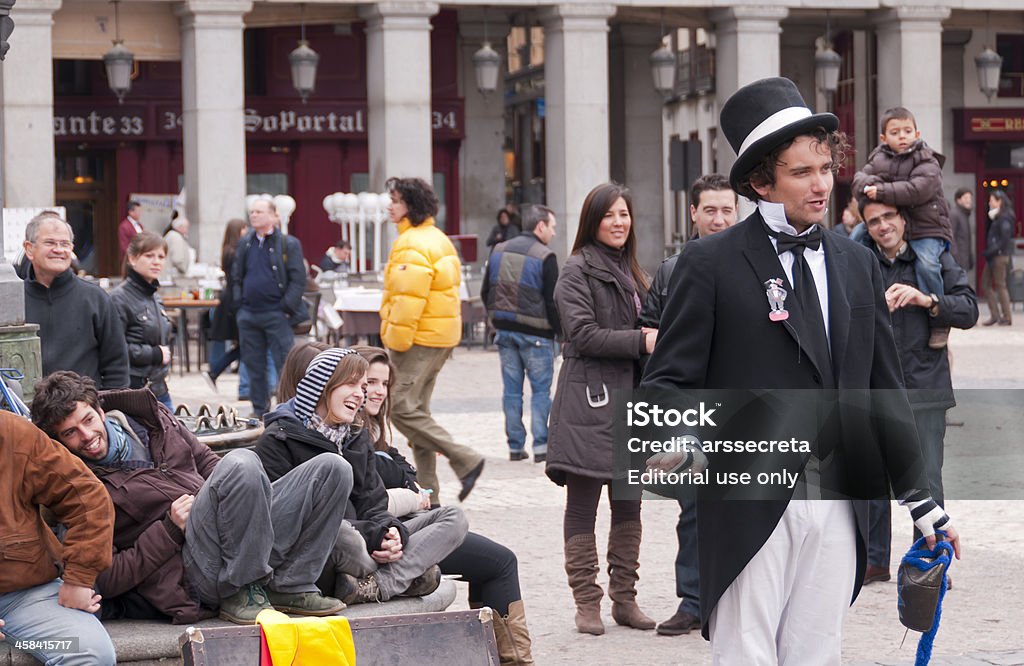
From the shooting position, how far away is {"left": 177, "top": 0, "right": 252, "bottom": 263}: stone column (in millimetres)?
27391

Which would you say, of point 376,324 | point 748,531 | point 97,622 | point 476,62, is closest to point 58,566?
point 97,622

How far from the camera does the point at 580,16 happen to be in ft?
95.9

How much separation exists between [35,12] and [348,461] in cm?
2133

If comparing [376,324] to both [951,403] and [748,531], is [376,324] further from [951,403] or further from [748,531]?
[748,531]

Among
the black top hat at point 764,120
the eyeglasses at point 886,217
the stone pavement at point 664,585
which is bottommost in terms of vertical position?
the stone pavement at point 664,585

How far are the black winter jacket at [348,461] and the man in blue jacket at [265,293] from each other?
8.94 meters

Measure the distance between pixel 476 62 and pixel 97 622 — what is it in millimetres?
25808

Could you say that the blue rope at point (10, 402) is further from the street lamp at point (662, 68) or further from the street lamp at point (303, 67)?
the street lamp at point (662, 68)

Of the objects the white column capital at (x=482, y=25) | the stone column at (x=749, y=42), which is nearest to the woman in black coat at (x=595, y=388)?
the stone column at (x=749, y=42)

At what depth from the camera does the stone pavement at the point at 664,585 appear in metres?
7.29

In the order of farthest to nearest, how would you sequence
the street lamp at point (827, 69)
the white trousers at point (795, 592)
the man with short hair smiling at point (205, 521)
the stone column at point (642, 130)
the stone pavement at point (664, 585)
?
the stone column at point (642, 130)
the street lamp at point (827, 69)
the stone pavement at point (664, 585)
the man with short hair smiling at point (205, 521)
the white trousers at point (795, 592)

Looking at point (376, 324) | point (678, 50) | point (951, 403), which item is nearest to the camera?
point (951, 403)

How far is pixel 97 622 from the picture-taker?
5.60 metres

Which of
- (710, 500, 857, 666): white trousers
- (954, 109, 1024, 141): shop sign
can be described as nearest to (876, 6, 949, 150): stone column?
(954, 109, 1024, 141): shop sign
